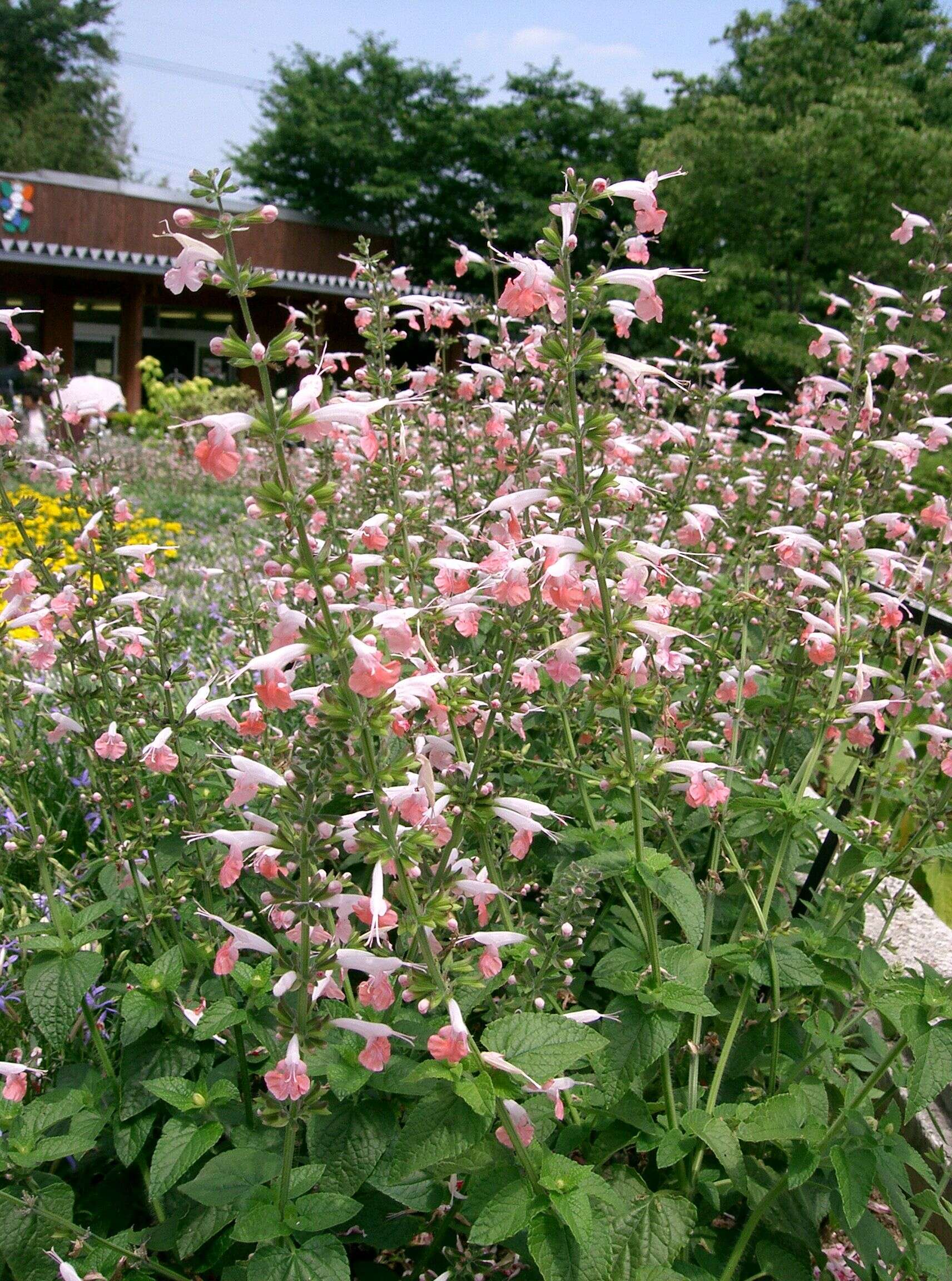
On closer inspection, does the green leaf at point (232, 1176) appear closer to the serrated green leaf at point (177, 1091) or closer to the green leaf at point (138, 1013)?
the serrated green leaf at point (177, 1091)

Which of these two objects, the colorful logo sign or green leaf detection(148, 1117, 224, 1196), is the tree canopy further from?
green leaf detection(148, 1117, 224, 1196)

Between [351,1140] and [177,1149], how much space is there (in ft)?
1.22

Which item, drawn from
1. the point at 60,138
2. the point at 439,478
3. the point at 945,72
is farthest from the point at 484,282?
the point at 439,478

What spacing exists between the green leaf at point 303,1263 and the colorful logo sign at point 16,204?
25643 mm

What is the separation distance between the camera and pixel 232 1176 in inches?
72.4

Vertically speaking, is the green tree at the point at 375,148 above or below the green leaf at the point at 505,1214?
above

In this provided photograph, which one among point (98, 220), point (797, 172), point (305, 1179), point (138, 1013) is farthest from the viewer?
point (98, 220)

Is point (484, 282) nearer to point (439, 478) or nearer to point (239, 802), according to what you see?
point (439, 478)

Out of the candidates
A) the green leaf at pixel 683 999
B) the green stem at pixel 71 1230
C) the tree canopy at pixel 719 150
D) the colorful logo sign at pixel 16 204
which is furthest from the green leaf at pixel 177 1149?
the colorful logo sign at pixel 16 204

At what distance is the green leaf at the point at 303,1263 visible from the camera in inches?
65.0

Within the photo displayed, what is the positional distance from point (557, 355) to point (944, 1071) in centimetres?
160

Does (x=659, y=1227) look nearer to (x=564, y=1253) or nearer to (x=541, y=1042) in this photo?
(x=564, y=1253)

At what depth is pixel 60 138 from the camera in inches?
1897

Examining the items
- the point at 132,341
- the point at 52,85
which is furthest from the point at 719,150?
the point at 52,85
